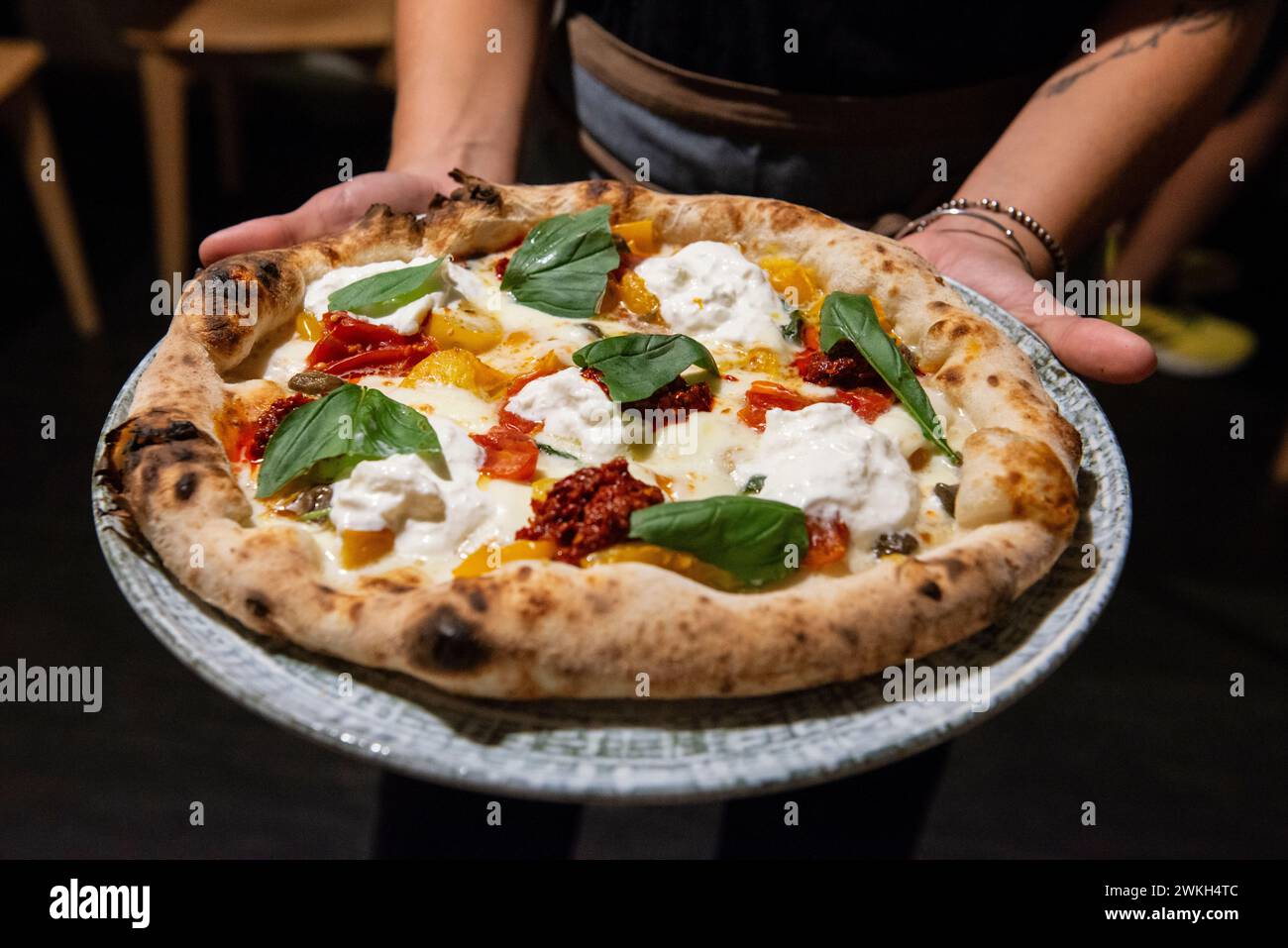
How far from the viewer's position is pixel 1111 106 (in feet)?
11.1

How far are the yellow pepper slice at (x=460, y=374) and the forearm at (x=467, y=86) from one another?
1.20 meters

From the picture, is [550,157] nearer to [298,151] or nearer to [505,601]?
[505,601]

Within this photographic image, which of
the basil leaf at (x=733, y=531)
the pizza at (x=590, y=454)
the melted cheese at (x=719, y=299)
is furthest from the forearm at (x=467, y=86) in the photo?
the basil leaf at (x=733, y=531)

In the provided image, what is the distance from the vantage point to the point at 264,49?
24.4 ft

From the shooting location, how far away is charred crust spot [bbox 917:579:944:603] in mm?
2080

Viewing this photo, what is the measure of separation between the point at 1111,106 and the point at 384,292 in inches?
91.5

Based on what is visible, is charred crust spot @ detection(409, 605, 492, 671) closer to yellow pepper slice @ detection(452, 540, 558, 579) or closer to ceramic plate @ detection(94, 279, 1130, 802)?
ceramic plate @ detection(94, 279, 1130, 802)

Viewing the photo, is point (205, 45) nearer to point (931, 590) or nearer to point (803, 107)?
point (803, 107)

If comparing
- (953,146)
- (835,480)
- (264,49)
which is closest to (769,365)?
(835,480)

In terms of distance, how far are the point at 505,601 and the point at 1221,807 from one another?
12.7 ft


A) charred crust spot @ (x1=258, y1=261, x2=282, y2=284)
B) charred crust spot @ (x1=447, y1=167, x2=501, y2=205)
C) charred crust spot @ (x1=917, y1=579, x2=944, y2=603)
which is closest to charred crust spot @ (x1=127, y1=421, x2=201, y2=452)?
charred crust spot @ (x1=258, y1=261, x2=282, y2=284)

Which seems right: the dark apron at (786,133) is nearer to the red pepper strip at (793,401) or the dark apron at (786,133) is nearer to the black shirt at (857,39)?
the black shirt at (857,39)

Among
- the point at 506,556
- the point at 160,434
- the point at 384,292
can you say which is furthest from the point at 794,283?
the point at 160,434

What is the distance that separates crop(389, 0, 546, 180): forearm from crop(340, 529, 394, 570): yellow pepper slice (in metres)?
1.82
